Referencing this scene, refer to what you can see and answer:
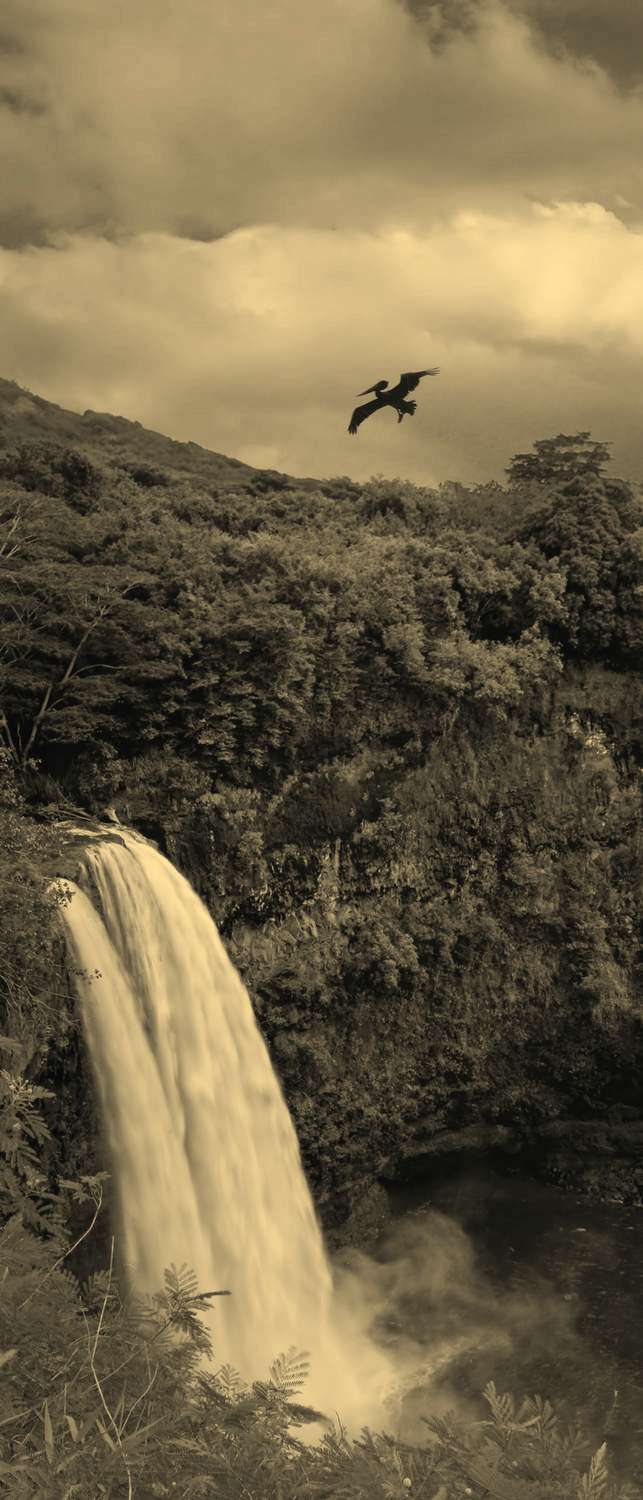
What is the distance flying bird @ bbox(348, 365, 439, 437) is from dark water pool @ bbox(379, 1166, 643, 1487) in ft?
40.9

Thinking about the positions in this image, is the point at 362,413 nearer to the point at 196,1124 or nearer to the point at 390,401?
the point at 390,401

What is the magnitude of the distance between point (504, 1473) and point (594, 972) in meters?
14.1

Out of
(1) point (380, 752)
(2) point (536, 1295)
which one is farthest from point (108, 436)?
(2) point (536, 1295)

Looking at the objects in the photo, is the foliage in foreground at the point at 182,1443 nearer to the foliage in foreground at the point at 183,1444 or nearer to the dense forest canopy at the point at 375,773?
the foliage in foreground at the point at 183,1444

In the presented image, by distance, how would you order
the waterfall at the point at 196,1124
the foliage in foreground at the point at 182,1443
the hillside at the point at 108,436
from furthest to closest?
the hillside at the point at 108,436
the waterfall at the point at 196,1124
the foliage in foreground at the point at 182,1443

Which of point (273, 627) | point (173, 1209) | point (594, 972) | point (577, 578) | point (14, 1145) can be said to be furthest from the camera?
point (577, 578)

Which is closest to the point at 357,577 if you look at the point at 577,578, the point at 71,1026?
the point at 577,578

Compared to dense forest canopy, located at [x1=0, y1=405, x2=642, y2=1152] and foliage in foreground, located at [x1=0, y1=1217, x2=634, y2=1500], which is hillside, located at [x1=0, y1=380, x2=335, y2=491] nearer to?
dense forest canopy, located at [x1=0, y1=405, x2=642, y2=1152]

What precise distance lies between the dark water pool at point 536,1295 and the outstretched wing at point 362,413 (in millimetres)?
12409

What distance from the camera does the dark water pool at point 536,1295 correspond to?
42.6ft

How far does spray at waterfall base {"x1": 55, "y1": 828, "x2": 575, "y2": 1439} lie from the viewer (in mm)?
12281

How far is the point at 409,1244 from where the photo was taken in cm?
1659

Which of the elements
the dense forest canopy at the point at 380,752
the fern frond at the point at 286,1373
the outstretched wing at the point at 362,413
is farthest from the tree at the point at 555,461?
the fern frond at the point at 286,1373

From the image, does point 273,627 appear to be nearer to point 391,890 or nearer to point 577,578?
point 391,890
